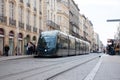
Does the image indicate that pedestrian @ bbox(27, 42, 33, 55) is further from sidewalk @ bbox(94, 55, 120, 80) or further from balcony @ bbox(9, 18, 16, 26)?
sidewalk @ bbox(94, 55, 120, 80)

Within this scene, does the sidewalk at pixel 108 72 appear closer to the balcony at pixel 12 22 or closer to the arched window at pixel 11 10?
the balcony at pixel 12 22

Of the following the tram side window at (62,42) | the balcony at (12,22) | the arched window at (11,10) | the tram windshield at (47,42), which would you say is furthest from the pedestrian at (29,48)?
the tram windshield at (47,42)

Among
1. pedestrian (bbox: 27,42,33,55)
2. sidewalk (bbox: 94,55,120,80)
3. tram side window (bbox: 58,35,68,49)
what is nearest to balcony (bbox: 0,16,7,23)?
pedestrian (bbox: 27,42,33,55)

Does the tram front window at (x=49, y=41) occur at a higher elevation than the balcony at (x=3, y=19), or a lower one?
lower

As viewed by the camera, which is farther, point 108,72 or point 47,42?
point 47,42

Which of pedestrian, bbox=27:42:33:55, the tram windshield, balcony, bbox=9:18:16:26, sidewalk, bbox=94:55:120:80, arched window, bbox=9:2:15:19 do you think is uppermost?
arched window, bbox=9:2:15:19

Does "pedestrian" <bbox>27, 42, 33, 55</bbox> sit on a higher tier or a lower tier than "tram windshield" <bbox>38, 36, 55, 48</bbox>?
lower

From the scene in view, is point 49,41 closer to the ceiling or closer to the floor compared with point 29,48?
closer to the ceiling

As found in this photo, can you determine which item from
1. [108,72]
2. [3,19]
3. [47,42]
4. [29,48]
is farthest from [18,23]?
[108,72]

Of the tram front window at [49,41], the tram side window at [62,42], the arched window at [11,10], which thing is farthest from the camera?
the arched window at [11,10]

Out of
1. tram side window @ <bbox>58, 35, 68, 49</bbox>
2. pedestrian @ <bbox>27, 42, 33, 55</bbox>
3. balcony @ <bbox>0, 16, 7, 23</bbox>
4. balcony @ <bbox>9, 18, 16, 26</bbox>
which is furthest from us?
balcony @ <bbox>9, 18, 16, 26</bbox>

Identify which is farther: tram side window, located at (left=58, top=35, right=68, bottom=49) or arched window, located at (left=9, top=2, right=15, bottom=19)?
arched window, located at (left=9, top=2, right=15, bottom=19)

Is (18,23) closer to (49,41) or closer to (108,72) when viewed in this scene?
(49,41)

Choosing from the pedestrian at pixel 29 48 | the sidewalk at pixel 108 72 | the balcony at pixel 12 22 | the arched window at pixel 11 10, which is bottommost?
the sidewalk at pixel 108 72
